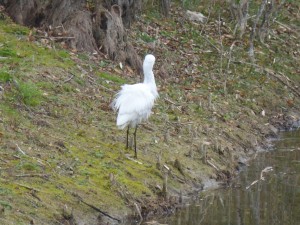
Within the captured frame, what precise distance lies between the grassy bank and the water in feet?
1.21

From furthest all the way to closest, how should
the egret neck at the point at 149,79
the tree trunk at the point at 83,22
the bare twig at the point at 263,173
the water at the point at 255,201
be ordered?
the tree trunk at the point at 83,22 → the bare twig at the point at 263,173 → the egret neck at the point at 149,79 → the water at the point at 255,201

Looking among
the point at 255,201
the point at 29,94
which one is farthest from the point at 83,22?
the point at 255,201

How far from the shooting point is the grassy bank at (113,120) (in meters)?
10.9

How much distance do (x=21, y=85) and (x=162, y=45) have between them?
8279mm

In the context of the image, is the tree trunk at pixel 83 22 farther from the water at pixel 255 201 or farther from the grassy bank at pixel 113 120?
the water at pixel 255 201

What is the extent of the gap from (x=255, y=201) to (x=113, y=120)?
10.1 feet

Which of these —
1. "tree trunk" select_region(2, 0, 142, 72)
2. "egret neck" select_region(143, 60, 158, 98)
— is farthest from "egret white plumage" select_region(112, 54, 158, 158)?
"tree trunk" select_region(2, 0, 142, 72)

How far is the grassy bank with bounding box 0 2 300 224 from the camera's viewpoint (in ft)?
35.8

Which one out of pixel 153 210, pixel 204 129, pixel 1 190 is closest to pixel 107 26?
pixel 204 129

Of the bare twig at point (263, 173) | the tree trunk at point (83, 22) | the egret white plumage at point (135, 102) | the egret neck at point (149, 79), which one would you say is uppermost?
the egret neck at point (149, 79)

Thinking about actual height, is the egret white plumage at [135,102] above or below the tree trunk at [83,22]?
above

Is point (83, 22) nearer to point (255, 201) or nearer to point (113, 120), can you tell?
point (113, 120)

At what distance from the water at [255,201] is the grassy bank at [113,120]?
1.21ft

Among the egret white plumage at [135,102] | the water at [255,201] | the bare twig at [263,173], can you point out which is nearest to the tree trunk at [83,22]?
the water at [255,201]
